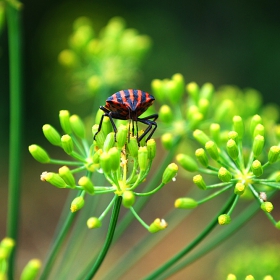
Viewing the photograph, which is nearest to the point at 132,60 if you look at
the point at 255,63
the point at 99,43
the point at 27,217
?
the point at 99,43

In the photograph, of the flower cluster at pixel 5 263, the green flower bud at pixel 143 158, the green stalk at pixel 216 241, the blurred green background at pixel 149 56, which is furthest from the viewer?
the blurred green background at pixel 149 56

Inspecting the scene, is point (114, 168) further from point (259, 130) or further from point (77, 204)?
point (259, 130)

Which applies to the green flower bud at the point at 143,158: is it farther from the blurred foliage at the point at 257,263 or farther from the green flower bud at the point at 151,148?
the blurred foliage at the point at 257,263

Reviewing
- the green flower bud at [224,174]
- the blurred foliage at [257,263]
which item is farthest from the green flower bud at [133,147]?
the blurred foliage at [257,263]

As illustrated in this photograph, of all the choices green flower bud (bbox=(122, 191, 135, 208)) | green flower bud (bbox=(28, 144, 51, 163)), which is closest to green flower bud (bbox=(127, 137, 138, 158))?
green flower bud (bbox=(122, 191, 135, 208))

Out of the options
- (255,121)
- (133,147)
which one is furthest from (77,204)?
(255,121)

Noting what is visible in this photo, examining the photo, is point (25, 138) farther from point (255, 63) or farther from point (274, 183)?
point (274, 183)
